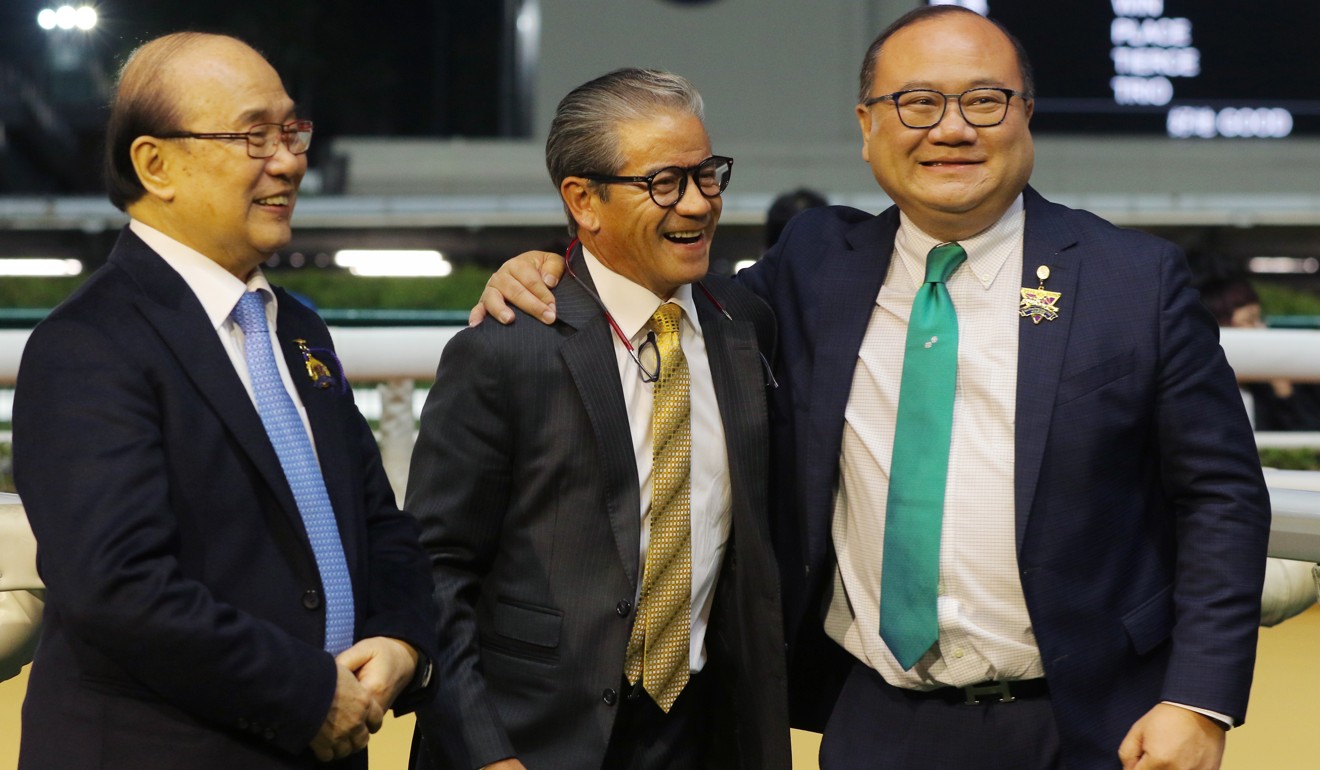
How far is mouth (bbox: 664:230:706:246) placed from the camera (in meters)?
1.83

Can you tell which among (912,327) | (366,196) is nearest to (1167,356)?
(912,327)

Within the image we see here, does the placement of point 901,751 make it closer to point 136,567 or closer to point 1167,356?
point 1167,356

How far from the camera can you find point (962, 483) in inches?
72.1

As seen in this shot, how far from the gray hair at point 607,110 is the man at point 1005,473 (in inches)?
6.6

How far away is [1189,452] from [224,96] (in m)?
1.22

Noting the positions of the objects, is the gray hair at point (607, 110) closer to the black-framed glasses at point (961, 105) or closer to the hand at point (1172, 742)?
the black-framed glasses at point (961, 105)

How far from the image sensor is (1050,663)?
1.78 metres

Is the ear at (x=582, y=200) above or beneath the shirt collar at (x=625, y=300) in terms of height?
above

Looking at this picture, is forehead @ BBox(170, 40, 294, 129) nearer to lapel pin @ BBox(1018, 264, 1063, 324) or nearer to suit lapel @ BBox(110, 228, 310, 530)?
suit lapel @ BBox(110, 228, 310, 530)

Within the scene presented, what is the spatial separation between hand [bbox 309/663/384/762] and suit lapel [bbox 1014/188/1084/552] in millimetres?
820

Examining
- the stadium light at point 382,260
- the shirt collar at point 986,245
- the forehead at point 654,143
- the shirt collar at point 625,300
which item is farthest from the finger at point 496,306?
the stadium light at point 382,260

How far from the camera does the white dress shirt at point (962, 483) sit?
1.81 m

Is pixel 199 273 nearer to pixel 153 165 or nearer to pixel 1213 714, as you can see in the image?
pixel 153 165

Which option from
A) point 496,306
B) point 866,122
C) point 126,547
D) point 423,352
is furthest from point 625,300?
point 423,352
